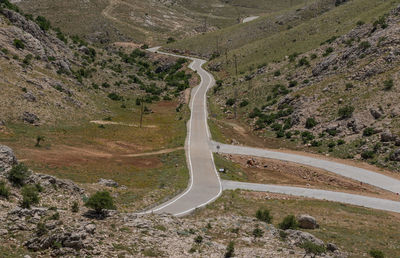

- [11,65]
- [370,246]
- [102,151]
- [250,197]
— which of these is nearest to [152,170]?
[102,151]

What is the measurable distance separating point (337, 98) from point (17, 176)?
54.3 metres

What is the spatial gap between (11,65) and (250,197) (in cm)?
4682

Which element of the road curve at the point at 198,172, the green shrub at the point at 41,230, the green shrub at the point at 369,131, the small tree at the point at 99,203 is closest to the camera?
the green shrub at the point at 41,230

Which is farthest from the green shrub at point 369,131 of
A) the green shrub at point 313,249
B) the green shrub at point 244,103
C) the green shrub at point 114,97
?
the green shrub at point 114,97

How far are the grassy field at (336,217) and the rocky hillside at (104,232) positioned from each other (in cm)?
387

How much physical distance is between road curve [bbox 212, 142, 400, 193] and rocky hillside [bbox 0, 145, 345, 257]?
22576 millimetres

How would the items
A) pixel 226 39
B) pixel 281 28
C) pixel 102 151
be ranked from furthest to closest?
pixel 226 39
pixel 281 28
pixel 102 151

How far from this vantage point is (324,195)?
1533 inches

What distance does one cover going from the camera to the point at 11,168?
993 inches

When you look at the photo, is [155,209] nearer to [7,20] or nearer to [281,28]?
[7,20]

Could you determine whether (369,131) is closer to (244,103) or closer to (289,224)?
(289,224)

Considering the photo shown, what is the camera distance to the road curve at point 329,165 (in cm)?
4244

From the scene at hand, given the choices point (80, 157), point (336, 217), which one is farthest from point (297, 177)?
point (80, 157)

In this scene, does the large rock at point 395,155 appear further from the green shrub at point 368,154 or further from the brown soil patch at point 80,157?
the brown soil patch at point 80,157
